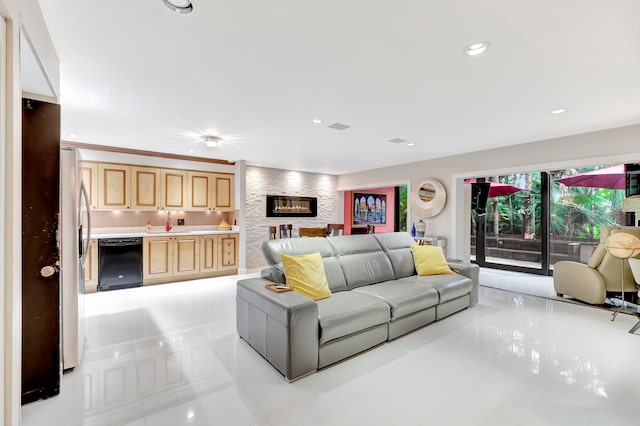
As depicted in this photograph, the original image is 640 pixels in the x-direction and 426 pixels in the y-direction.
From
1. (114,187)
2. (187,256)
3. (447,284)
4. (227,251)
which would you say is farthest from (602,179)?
(114,187)

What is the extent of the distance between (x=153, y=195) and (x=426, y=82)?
504cm

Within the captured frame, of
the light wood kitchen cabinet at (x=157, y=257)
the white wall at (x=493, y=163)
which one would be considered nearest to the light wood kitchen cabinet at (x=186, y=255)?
the light wood kitchen cabinet at (x=157, y=257)

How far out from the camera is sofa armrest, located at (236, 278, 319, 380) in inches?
87.9

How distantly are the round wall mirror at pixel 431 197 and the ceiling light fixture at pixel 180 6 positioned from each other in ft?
16.3

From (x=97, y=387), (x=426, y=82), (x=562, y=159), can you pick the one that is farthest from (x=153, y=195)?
(x=562, y=159)

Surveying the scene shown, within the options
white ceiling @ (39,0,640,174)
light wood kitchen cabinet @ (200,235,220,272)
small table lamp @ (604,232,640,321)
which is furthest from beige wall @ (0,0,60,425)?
small table lamp @ (604,232,640,321)

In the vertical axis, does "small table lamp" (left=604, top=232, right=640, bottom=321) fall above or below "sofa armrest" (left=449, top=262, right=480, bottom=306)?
above

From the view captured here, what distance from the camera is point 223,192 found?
6.25 meters

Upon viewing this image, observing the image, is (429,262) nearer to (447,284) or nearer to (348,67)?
(447,284)

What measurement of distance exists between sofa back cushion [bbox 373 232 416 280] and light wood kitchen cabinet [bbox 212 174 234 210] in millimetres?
3611

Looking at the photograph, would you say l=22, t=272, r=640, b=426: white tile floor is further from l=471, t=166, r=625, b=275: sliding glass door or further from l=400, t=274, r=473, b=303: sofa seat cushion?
l=471, t=166, r=625, b=275: sliding glass door

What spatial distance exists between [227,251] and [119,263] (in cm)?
186

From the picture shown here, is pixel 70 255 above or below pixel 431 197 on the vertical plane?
below

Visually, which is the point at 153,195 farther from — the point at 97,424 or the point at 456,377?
the point at 456,377
